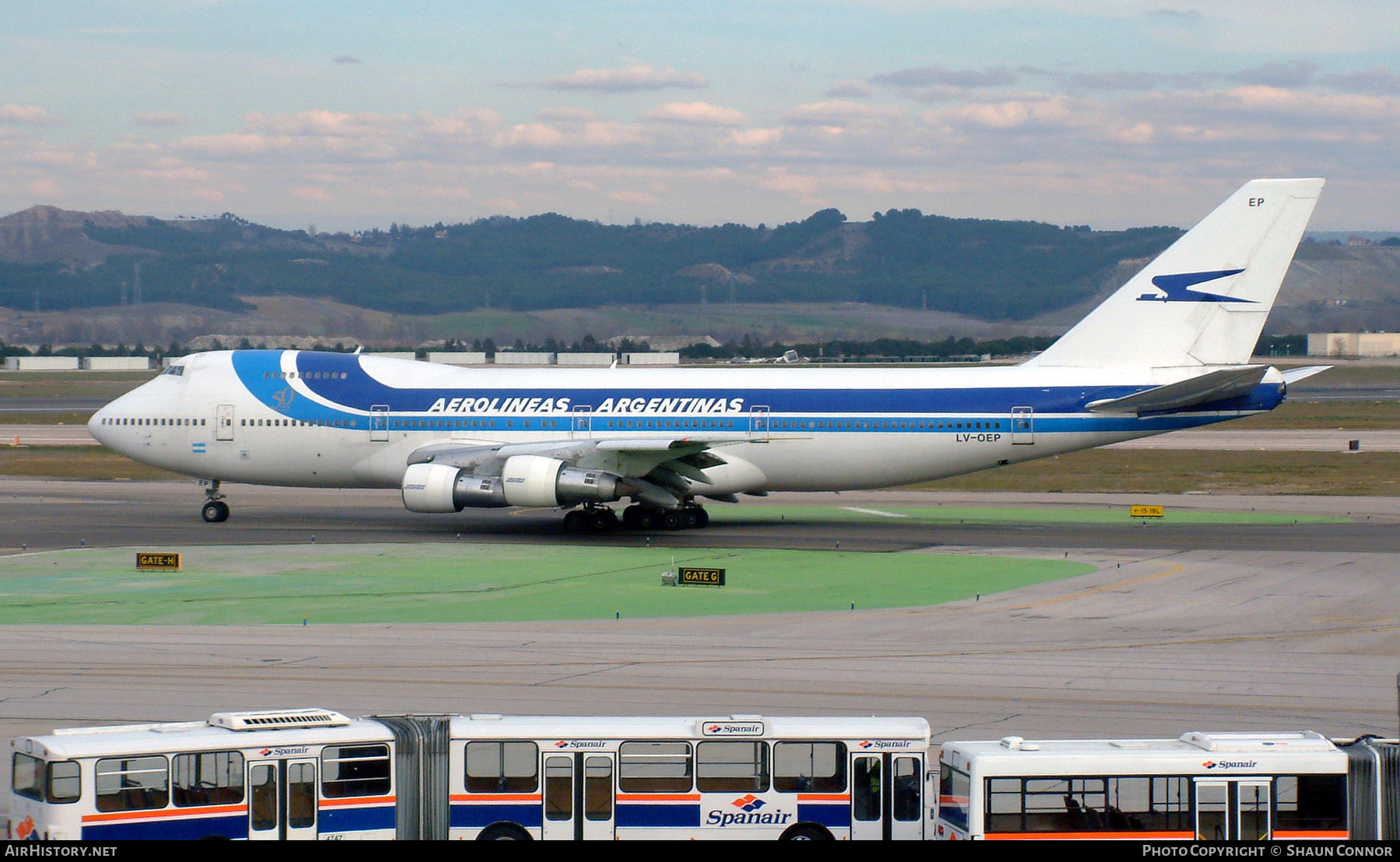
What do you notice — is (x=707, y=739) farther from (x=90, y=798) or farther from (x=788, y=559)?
(x=788, y=559)

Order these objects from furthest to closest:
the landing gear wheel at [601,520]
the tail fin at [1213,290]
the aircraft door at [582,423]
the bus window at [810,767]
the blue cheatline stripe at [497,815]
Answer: the aircraft door at [582,423] → the landing gear wheel at [601,520] → the tail fin at [1213,290] → the bus window at [810,767] → the blue cheatline stripe at [497,815]

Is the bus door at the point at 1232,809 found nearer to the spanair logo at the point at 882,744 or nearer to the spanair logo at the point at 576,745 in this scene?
the spanair logo at the point at 882,744

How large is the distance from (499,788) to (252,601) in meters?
18.5

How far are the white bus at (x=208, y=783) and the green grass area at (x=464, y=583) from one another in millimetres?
14813

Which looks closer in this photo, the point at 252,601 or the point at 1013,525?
the point at 252,601

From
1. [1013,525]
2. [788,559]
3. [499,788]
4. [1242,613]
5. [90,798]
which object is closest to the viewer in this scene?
[90,798]

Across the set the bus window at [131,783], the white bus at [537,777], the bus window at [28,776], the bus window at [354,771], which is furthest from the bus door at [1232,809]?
the bus window at [28,776]

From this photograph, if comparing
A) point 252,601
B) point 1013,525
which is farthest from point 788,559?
point 252,601

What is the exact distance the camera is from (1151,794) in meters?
14.0

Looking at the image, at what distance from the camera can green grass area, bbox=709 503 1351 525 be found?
47.5m

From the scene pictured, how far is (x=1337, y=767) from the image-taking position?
14102 millimetres

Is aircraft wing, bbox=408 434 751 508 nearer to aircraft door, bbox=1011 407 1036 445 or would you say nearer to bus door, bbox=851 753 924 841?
aircraft door, bbox=1011 407 1036 445

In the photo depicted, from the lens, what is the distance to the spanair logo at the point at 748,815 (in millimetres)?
14555

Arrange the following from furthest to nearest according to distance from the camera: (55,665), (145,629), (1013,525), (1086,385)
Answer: (1013,525), (1086,385), (145,629), (55,665)
